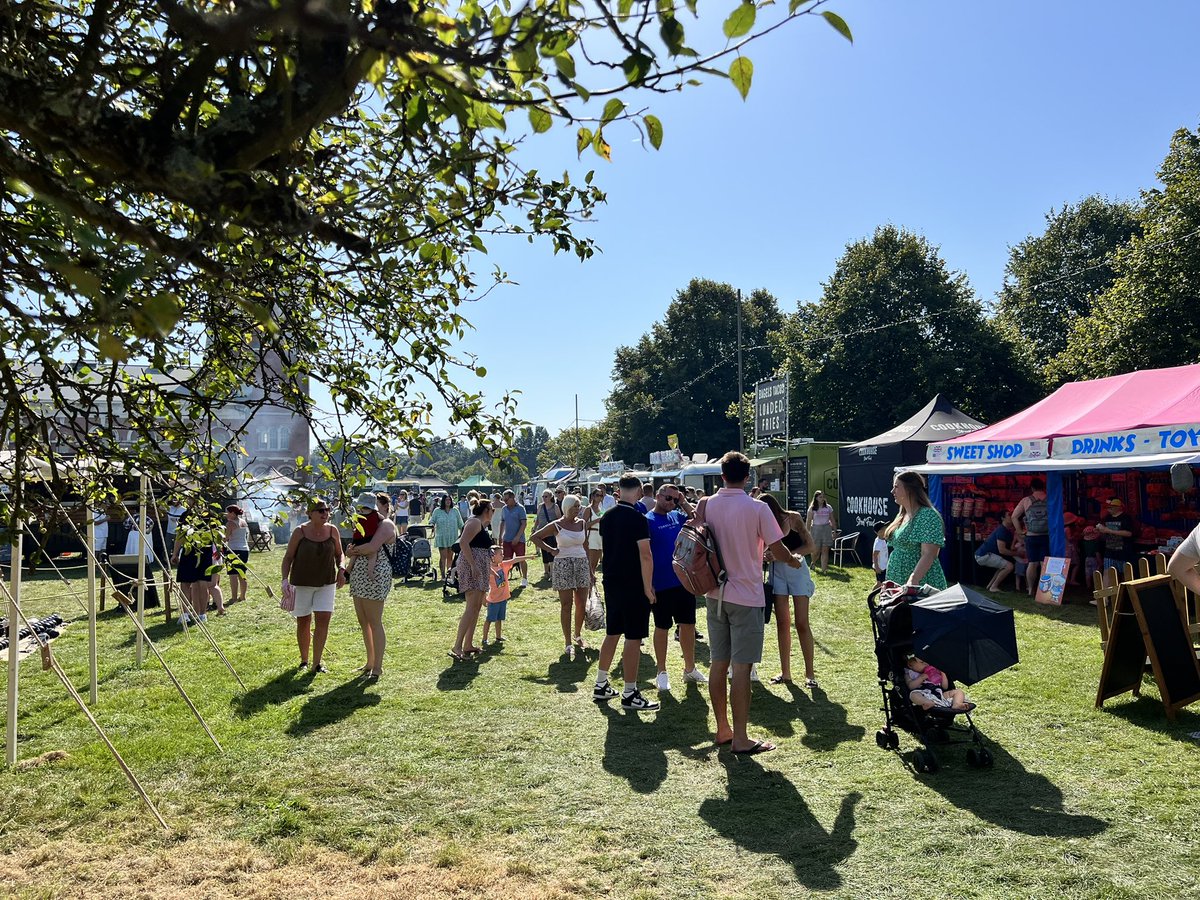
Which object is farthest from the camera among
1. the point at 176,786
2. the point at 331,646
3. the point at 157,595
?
the point at 157,595

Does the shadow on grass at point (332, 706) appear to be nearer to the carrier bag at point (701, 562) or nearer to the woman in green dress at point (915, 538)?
the carrier bag at point (701, 562)

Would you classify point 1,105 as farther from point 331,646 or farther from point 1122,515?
point 1122,515

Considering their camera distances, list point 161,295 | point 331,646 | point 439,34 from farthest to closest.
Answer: point 331,646 < point 439,34 < point 161,295

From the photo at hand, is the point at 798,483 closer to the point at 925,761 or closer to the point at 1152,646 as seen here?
the point at 1152,646

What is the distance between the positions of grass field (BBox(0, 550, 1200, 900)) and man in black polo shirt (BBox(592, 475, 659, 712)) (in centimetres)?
30

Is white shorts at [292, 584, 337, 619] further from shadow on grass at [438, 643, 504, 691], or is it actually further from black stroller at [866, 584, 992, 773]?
black stroller at [866, 584, 992, 773]

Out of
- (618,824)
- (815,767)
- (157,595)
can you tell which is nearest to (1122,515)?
(815,767)

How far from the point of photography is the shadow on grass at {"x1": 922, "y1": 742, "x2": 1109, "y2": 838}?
14.1 feet

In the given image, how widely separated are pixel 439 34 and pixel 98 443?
331cm

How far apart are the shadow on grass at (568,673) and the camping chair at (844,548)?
970 cm

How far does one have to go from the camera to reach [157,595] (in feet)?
46.3

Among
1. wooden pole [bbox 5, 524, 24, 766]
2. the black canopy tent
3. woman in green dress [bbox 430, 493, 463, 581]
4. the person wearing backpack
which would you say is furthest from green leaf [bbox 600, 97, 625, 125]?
the black canopy tent

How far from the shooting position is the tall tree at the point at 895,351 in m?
34.5

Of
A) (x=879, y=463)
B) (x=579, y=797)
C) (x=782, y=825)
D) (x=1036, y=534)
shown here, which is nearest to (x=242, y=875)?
(x=579, y=797)
